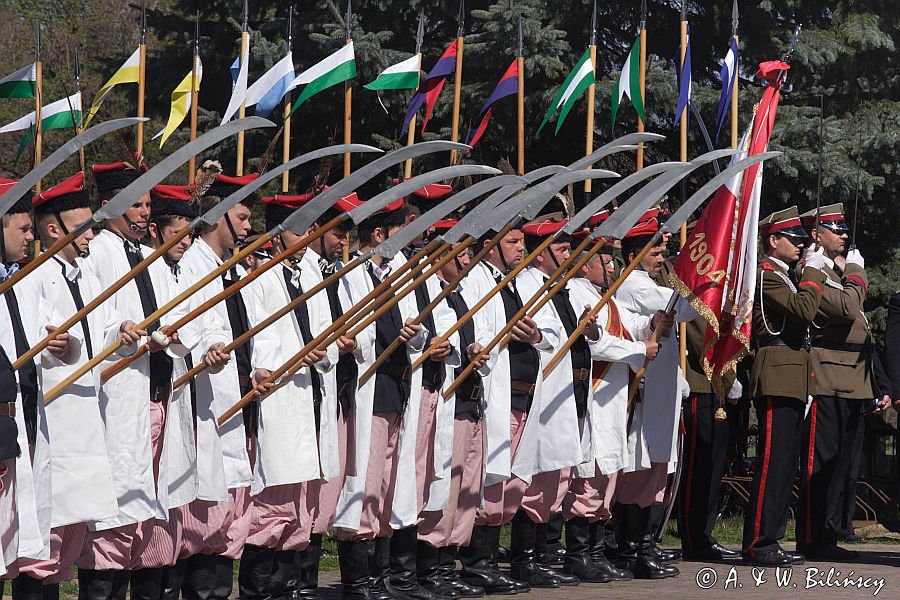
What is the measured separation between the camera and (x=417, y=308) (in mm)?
7738

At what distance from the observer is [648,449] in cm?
891

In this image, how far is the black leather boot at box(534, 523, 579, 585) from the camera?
334 inches

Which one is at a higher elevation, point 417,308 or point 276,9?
point 276,9

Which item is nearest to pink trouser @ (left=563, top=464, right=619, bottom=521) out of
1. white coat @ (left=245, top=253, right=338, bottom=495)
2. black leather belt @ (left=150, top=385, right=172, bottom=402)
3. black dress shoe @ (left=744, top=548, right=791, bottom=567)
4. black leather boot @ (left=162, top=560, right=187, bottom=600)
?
black dress shoe @ (left=744, top=548, right=791, bottom=567)

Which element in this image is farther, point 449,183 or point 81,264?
point 449,183

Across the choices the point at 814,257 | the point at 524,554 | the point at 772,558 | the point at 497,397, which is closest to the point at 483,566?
the point at 524,554

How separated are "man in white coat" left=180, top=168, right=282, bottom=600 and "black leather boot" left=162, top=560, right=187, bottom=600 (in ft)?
0.17

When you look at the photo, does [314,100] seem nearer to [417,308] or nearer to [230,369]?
[417,308]

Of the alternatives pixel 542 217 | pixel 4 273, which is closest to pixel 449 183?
pixel 542 217

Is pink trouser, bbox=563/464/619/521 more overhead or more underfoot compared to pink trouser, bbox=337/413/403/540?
more underfoot

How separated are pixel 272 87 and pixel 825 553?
183 inches

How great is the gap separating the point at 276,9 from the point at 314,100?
155 centimetres

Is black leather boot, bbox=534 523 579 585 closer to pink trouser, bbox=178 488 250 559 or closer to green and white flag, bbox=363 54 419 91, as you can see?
pink trouser, bbox=178 488 250 559

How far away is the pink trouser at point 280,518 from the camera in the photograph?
6.81 meters
